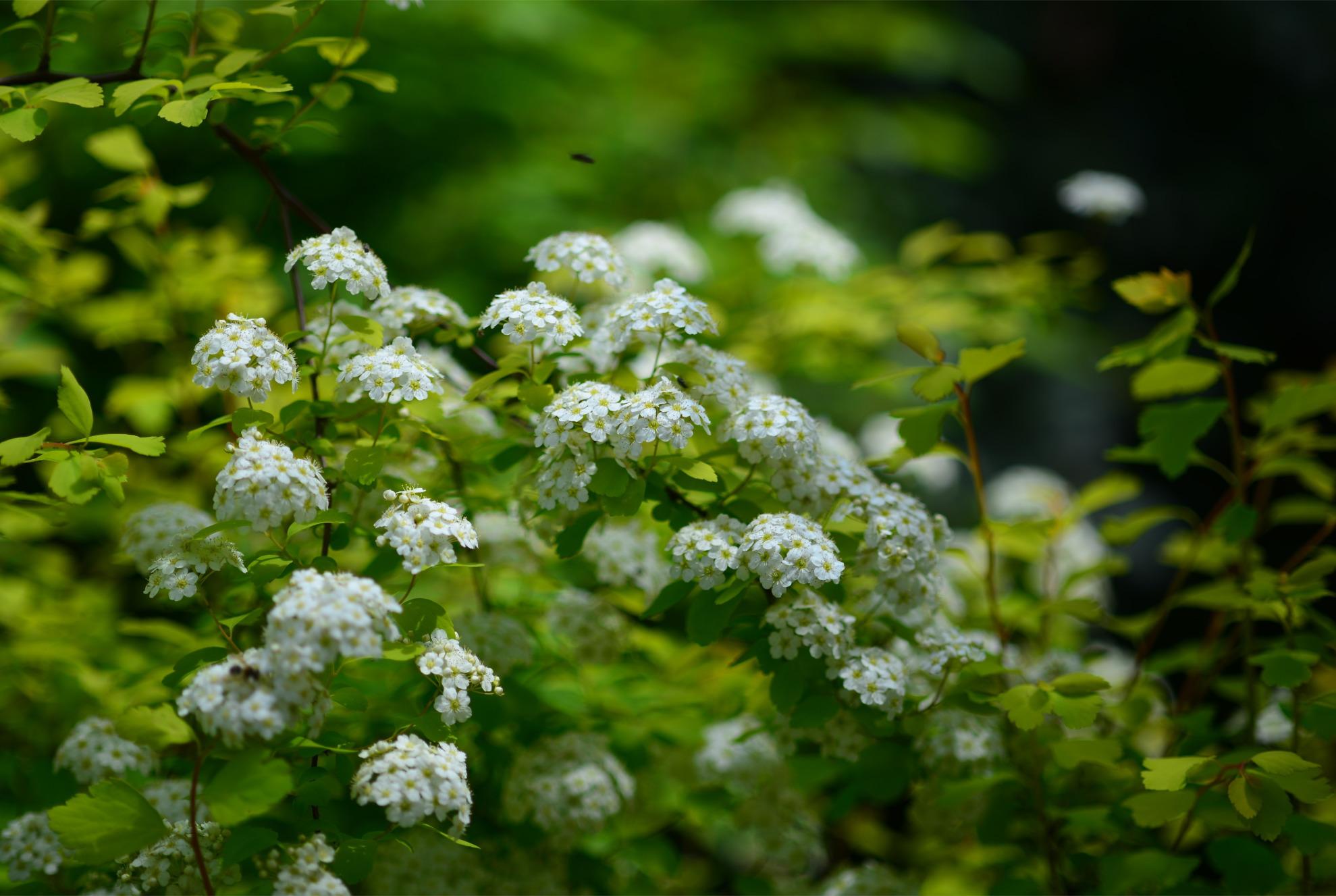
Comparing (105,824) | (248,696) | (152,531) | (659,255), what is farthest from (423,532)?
(659,255)

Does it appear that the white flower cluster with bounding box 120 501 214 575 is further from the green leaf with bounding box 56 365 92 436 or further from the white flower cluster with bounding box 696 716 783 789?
the white flower cluster with bounding box 696 716 783 789

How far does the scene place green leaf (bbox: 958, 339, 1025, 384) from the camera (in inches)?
72.2

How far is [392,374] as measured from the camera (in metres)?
1.52

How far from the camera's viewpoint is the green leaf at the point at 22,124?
1.55 m

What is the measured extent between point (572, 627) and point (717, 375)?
709 millimetres

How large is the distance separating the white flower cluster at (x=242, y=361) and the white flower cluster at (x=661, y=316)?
526 millimetres

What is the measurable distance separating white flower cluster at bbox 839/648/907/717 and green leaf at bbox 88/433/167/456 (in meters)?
1.10

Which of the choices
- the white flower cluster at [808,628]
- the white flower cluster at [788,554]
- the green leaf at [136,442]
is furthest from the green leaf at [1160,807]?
the green leaf at [136,442]

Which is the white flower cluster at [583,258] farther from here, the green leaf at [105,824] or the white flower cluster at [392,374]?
the green leaf at [105,824]

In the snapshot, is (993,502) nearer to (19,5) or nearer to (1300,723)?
(1300,723)

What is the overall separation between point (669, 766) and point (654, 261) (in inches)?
59.0

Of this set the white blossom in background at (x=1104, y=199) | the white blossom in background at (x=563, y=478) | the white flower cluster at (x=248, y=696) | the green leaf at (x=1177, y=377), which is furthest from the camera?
the white blossom in background at (x=1104, y=199)

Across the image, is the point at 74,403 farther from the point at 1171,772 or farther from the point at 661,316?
the point at 1171,772

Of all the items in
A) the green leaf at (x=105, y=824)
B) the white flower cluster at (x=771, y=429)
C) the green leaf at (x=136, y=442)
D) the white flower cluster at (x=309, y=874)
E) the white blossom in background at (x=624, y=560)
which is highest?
the white flower cluster at (x=771, y=429)
